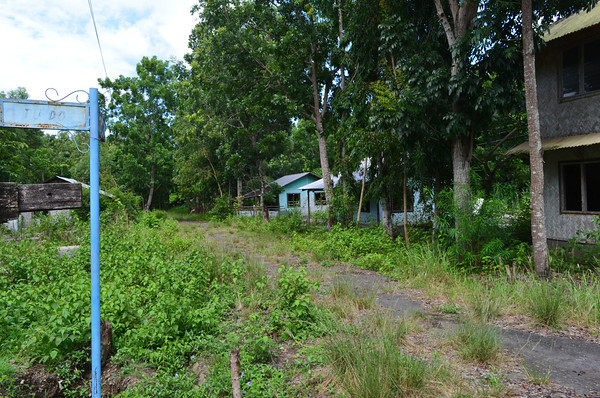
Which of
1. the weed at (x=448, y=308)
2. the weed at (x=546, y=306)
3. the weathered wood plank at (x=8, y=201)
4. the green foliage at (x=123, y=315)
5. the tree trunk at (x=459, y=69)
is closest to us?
the weathered wood plank at (x=8, y=201)

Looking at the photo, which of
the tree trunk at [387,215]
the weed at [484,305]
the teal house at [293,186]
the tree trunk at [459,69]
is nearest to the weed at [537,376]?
the weed at [484,305]

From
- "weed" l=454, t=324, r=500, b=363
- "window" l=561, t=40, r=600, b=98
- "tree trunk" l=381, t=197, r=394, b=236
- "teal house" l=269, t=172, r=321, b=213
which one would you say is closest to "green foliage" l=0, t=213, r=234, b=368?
"weed" l=454, t=324, r=500, b=363

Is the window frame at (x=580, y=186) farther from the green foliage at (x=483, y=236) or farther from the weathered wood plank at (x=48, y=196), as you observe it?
the weathered wood plank at (x=48, y=196)

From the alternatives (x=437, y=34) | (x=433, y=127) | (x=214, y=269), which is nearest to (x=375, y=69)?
(x=437, y=34)

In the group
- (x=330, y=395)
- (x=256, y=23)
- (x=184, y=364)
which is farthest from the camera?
(x=256, y=23)

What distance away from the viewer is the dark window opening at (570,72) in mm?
10445

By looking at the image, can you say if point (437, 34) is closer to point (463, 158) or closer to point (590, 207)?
point (463, 158)

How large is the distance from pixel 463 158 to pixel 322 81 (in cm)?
967

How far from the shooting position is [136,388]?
3.71 metres

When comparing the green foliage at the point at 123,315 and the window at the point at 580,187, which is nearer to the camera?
the green foliage at the point at 123,315

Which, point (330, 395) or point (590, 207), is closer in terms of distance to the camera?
point (330, 395)

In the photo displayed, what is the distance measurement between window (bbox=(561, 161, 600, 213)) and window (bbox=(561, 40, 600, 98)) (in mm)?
2003

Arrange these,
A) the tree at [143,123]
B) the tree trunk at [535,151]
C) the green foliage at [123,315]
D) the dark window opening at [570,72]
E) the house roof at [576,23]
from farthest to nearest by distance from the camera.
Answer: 1. the tree at [143,123]
2. the dark window opening at [570,72]
3. the house roof at [576,23]
4. the tree trunk at [535,151]
5. the green foliage at [123,315]

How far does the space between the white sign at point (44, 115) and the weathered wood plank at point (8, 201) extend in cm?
56
